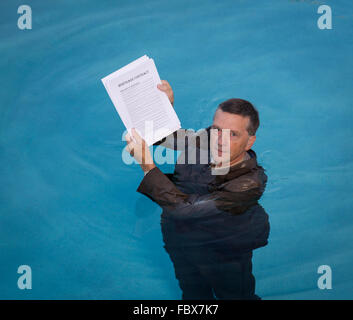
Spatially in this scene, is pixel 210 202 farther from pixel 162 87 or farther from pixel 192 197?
pixel 162 87

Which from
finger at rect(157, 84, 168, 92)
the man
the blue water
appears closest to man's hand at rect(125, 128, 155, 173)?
the man

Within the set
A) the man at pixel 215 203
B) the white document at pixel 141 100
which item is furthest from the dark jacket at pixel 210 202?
the white document at pixel 141 100

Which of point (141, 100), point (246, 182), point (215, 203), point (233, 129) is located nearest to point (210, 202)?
point (215, 203)

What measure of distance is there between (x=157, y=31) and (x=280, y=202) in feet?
3.51

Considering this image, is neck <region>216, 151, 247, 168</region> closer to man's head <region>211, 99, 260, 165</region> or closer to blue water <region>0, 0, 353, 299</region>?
man's head <region>211, 99, 260, 165</region>

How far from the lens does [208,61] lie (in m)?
1.99

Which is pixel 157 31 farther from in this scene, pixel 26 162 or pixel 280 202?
pixel 280 202

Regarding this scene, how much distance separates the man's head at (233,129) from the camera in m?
1.24

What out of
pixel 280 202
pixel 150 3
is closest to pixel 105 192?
pixel 280 202

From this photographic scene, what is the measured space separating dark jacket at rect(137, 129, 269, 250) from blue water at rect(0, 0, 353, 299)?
285mm

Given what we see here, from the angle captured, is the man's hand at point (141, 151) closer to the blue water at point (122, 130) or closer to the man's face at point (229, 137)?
the man's face at point (229, 137)

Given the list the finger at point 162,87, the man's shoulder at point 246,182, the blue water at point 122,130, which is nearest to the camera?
the man's shoulder at point 246,182

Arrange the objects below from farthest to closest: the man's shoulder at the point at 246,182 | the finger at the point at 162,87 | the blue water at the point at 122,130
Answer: the blue water at the point at 122,130
the finger at the point at 162,87
the man's shoulder at the point at 246,182
